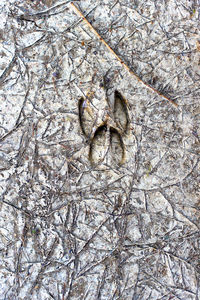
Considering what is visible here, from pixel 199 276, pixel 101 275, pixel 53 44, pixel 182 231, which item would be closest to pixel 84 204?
pixel 101 275

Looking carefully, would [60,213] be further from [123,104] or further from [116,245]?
[123,104]

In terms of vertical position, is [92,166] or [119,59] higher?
[119,59]

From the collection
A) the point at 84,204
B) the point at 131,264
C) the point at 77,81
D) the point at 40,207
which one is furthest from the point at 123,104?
the point at 131,264

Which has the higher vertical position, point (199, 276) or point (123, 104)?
point (123, 104)

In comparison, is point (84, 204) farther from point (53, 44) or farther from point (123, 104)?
point (53, 44)

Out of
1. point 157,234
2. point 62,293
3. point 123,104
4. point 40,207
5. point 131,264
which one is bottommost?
point 62,293

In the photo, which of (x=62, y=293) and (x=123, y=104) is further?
(x=123, y=104)
